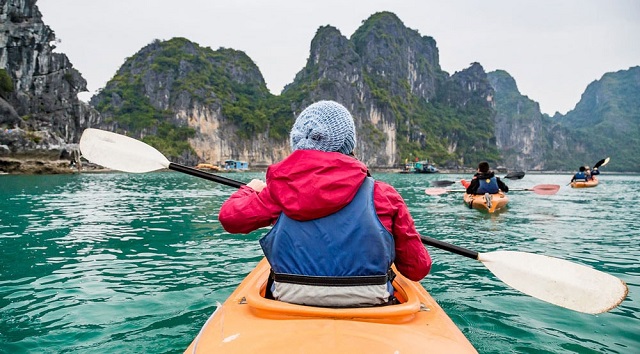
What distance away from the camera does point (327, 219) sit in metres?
1.80

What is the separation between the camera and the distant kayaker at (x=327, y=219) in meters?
1.79

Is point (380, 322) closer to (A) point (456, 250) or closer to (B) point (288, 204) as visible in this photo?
(B) point (288, 204)

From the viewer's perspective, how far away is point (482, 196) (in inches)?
464

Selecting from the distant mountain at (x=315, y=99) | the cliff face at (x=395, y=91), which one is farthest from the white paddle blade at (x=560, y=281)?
the cliff face at (x=395, y=91)

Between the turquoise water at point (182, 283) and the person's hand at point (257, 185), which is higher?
the person's hand at point (257, 185)

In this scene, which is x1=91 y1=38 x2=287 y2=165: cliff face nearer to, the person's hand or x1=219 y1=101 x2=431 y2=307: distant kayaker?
the person's hand

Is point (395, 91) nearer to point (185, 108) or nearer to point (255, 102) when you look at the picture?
point (255, 102)

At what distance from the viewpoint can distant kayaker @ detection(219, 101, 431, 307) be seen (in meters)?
1.79

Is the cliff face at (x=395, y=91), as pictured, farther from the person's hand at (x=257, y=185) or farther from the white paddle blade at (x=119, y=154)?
the person's hand at (x=257, y=185)

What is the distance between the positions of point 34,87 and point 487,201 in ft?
172

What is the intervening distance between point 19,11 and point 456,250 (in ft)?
185

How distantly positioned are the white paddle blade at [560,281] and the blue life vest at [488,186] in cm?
941

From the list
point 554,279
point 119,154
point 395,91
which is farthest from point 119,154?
point 395,91

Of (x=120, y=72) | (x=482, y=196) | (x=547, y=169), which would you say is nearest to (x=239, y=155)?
(x=120, y=72)
